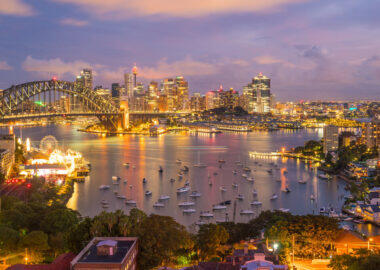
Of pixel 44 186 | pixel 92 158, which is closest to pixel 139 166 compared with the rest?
pixel 92 158

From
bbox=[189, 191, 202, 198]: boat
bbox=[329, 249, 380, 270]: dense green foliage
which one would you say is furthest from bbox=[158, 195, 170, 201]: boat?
bbox=[329, 249, 380, 270]: dense green foliage

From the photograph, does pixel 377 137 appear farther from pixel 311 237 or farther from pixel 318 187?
pixel 311 237

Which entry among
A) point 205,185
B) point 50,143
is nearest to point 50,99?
point 50,143

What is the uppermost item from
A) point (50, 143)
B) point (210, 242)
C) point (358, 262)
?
point (50, 143)

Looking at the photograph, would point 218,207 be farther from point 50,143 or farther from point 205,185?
point 50,143

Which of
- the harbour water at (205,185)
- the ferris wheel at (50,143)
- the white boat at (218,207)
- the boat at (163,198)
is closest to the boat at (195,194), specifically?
the harbour water at (205,185)

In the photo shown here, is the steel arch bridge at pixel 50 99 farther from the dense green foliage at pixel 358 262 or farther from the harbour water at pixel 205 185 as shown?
the dense green foliage at pixel 358 262
